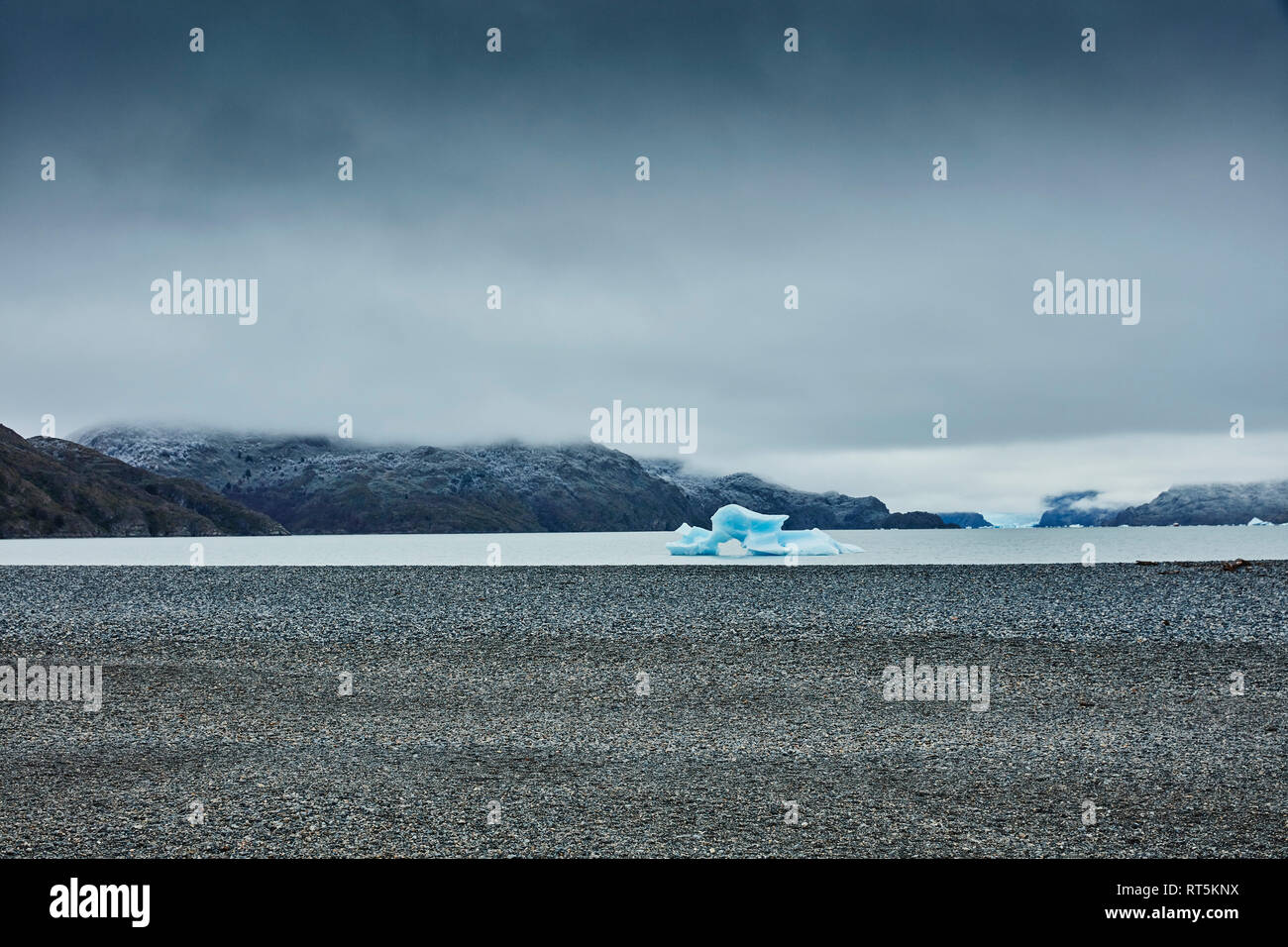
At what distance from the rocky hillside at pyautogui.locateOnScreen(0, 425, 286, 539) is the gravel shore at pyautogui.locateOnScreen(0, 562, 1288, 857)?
147 metres

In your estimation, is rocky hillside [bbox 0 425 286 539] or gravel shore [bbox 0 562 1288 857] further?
rocky hillside [bbox 0 425 286 539]

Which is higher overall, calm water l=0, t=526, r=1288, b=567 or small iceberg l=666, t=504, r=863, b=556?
small iceberg l=666, t=504, r=863, b=556

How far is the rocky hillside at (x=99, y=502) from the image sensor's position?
145 meters

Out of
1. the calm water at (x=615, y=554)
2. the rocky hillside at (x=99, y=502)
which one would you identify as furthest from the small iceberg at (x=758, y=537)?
the rocky hillside at (x=99, y=502)

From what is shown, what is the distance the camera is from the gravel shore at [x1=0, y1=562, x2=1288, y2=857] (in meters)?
6.05

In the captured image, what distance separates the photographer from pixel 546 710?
10523 millimetres

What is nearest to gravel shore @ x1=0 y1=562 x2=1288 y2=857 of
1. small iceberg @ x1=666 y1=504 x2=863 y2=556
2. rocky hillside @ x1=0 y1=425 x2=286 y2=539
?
small iceberg @ x1=666 y1=504 x2=863 y2=556

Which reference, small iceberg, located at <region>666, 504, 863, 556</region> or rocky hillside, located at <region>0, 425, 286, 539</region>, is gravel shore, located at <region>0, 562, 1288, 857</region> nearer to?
small iceberg, located at <region>666, 504, 863, 556</region>

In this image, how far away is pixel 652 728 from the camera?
9523mm

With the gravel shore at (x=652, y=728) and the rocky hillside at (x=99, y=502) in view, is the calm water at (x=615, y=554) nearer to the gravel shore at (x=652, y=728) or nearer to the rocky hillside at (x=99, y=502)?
the gravel shore at (x=652, y=728)

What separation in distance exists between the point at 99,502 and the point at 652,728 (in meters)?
175

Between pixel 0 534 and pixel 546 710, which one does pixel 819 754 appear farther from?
pixel 0 534
